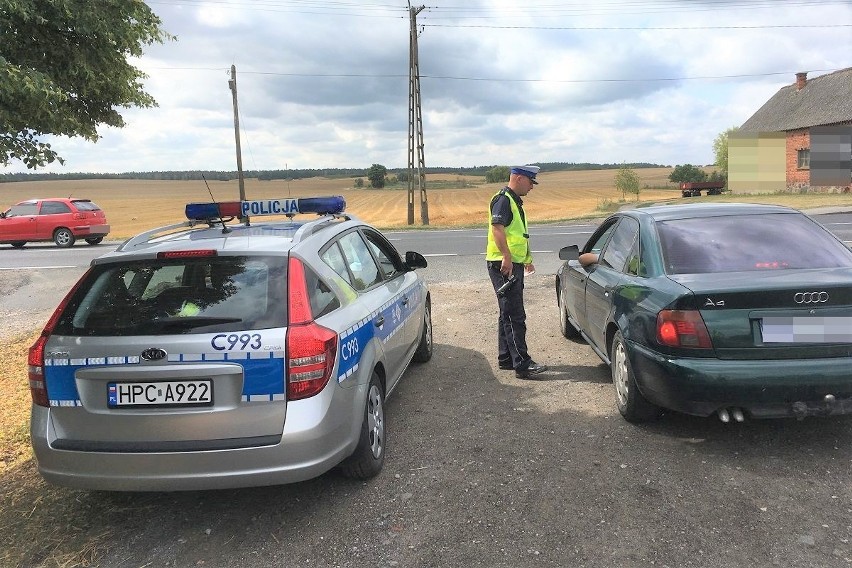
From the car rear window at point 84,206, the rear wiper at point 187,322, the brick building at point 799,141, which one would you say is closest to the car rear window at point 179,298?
the rear wiper at point 187,322

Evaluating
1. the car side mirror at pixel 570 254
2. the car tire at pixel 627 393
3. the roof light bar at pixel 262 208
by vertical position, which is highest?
the roof light bar at pixel 262 208

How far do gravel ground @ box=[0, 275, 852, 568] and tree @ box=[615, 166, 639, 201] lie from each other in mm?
43632

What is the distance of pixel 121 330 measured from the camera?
3.03m

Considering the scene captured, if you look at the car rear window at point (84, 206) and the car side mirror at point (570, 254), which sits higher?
the car rear window at point (84, 206)

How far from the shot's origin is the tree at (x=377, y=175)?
294 feet

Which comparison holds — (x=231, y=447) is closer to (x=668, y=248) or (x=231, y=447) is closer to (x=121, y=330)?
(x=121, y=330)

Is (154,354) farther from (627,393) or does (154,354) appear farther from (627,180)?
(627,180)

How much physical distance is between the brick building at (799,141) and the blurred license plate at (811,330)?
136ft

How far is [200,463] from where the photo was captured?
2.89 metres

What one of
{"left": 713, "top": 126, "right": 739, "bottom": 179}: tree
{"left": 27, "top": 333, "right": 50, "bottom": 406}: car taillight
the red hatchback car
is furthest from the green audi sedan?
{"left": 713, "top": 126, "right": 739, "bottom": 179}: tree

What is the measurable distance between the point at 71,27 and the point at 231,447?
128 inches

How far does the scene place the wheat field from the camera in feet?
113

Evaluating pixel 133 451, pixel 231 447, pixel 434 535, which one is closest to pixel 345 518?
pixel 434 535

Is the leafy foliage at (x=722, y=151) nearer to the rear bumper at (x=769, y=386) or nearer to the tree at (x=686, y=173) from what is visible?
the tree at (x=686, y=173)
